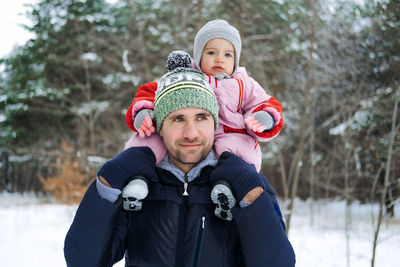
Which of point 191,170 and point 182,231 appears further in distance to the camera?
point 191,170

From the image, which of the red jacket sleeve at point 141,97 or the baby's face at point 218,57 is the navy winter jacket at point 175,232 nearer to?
the red jacket sleeve at point 141,97

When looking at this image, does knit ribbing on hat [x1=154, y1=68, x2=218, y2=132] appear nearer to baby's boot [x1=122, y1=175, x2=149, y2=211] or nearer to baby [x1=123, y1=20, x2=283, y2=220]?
baby [x1=123, y1=20, x2=283, y2=220]

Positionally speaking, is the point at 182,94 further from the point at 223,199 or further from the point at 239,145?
the point at 223,199

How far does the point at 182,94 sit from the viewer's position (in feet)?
5.70

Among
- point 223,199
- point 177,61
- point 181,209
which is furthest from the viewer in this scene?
point 177,61

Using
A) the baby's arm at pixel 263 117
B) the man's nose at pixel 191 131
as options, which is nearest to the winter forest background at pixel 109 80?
the baby's arm at pixel 263 117

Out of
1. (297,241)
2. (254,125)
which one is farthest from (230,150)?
(297,241)

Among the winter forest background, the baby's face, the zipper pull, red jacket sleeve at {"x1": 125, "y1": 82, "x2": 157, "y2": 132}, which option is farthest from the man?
the winter forest background

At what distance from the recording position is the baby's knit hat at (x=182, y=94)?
5.64 ft

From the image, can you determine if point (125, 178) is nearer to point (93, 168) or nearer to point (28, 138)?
point (93, 168)

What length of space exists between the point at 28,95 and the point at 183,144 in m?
14.7

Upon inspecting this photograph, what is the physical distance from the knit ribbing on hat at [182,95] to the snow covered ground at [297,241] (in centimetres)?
420

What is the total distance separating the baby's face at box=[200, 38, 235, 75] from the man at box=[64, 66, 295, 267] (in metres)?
0.41

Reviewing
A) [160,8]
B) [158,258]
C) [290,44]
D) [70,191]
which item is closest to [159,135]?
[158,258]
